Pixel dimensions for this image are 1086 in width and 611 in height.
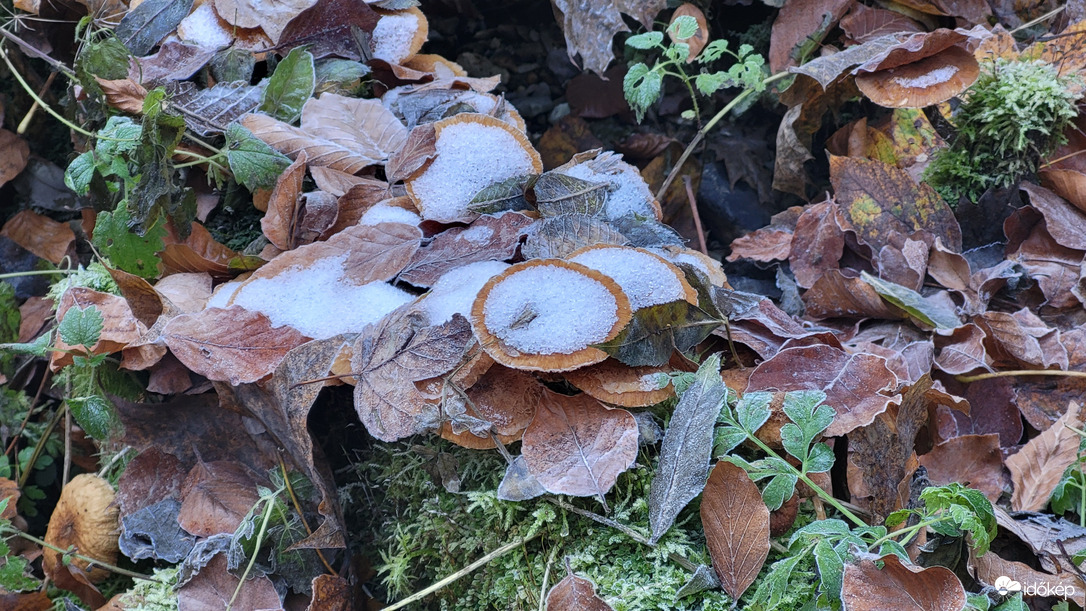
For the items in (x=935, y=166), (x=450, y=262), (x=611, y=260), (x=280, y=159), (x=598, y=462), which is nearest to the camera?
(x=598, y=462)

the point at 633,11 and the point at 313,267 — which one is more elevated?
the point at 633,11

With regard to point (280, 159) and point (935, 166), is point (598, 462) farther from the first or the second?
point (935, 166)

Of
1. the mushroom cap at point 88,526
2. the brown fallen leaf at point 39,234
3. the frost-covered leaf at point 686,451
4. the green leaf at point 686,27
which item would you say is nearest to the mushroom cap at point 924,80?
the green leaf at point 686,27

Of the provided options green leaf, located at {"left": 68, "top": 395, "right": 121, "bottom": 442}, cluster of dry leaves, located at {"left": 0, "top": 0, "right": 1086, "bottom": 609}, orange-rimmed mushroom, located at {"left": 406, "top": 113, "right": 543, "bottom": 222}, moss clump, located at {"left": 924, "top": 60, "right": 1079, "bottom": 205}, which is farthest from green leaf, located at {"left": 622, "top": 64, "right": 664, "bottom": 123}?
green leaf, located at {"left": 68, "top": 395, "right": 121, "bottom": 442}

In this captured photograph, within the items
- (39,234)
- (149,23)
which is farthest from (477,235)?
(39,234)

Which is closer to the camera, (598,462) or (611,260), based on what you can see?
(598,462)

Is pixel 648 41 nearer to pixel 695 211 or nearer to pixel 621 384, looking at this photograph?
pixel 695 211

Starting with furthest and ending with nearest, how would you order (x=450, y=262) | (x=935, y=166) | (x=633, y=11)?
(x=633, y=11), (x=935, y=166), (x=450, y=262)

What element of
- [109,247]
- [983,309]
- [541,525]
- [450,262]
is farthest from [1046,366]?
[109,247]
